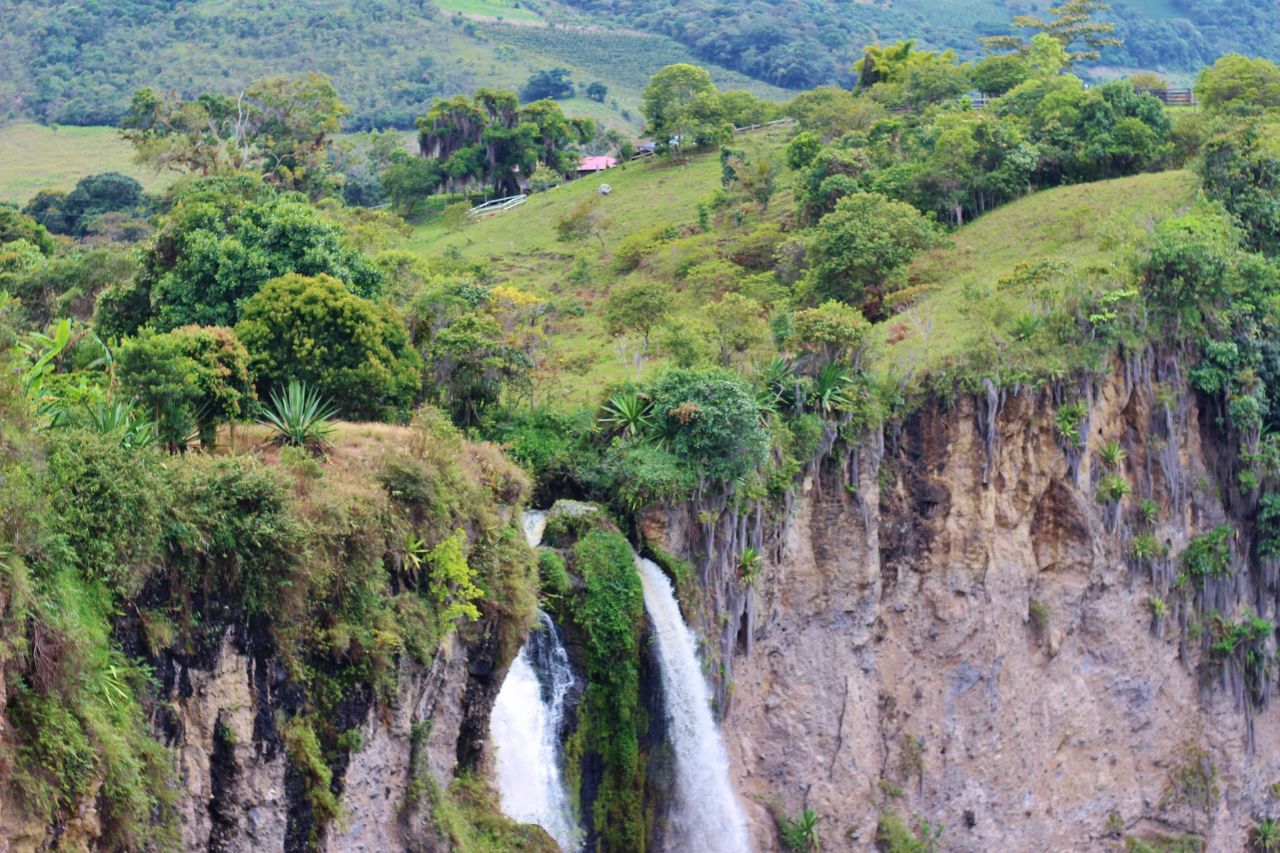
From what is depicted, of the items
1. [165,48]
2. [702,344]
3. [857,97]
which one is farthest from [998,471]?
[165,48]

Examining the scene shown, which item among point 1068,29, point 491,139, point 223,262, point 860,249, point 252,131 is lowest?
point 491,139

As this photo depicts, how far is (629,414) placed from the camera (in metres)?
33.8

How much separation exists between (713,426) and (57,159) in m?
66.4

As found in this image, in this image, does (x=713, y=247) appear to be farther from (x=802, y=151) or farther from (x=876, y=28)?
(x=876, y=28)

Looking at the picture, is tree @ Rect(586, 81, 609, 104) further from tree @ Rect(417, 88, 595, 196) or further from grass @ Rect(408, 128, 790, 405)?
grass @ Rect(408, 128, 790, 405)

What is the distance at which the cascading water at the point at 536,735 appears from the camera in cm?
2923

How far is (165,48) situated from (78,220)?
47170 mm

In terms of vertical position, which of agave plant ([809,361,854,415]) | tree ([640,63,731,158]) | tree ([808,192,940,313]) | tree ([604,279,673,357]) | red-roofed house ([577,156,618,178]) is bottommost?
red-roofed house ([577,156,618,178])

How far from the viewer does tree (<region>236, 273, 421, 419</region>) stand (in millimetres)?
30375

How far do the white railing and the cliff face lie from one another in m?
31.7

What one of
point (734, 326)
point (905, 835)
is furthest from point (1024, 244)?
point (905, 835)

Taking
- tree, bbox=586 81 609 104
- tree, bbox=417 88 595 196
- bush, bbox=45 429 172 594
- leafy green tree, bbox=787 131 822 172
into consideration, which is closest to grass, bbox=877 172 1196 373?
leafy green tree, bbox=787 131 822 172

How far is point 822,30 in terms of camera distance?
134125mm

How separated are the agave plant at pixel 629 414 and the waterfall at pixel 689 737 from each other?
9.48 feet
